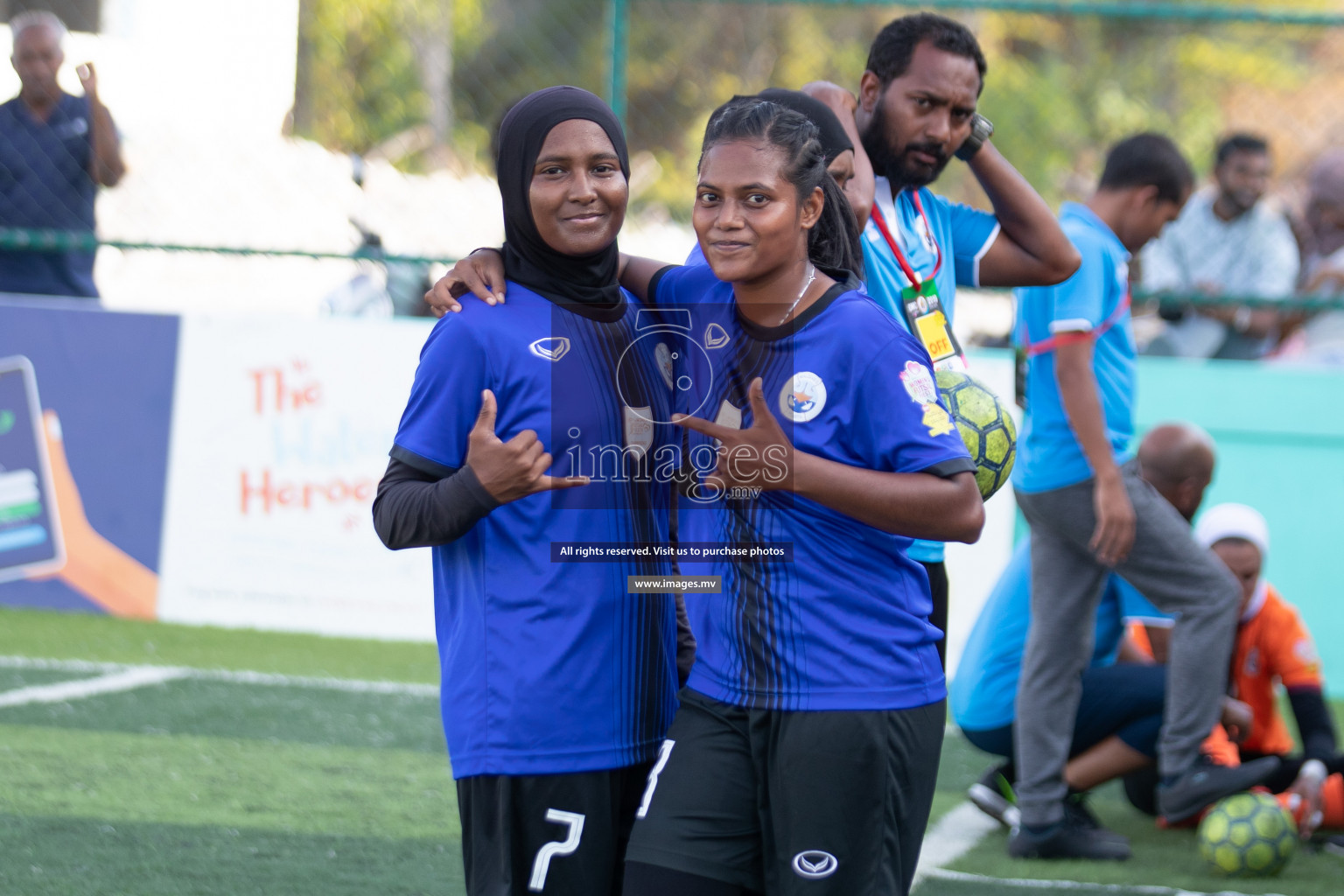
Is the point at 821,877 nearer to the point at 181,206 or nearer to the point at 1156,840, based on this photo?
the point at 1156,840

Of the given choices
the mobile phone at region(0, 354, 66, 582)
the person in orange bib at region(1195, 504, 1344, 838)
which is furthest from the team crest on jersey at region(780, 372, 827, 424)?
the mobile phone at region(0, 354, 66, 582)

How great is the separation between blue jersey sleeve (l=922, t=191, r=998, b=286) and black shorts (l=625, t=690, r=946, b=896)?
1441mm

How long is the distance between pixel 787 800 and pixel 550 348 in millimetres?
885

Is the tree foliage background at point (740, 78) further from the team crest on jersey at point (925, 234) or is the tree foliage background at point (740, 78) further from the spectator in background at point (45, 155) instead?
the team crest on jersey at point (925, 234)

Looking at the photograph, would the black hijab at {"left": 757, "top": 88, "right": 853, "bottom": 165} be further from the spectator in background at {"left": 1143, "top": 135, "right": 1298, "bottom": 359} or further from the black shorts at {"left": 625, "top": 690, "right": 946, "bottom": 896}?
the spectator in background at {"left": 1143, "top": 135, "right": 1298, "bottom": 359}

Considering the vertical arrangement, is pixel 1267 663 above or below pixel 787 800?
below

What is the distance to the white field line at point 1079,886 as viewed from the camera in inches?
171

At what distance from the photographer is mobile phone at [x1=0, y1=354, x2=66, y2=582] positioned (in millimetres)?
7430

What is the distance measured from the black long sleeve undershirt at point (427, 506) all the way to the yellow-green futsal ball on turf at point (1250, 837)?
2.86 m

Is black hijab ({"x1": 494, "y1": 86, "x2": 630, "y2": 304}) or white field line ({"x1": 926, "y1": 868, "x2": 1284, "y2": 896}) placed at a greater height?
black hijab ({"x1": 494, "y1": 86, "x2": 630, "y2": 304})

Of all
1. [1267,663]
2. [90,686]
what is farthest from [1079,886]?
[90,686]

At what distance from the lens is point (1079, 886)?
14.3ft

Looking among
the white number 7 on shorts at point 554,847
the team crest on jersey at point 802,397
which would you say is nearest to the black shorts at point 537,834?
the white number 7 on shorts at point 554,847

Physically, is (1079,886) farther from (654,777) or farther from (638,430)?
(638,430)
